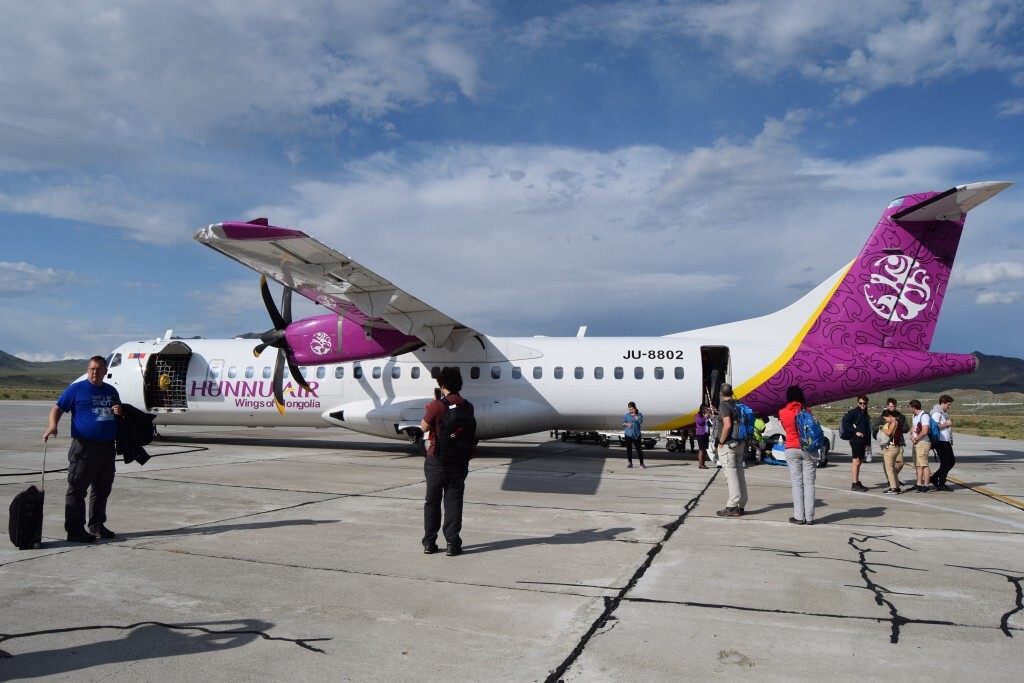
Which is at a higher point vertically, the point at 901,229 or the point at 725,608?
the point at 901,229

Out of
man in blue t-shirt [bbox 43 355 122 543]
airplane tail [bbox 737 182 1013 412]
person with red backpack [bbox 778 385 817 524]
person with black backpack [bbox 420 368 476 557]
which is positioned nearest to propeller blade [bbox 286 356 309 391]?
man in blue t-shirt [bbox 43 355 122 543]

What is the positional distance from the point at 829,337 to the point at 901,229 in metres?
2.96

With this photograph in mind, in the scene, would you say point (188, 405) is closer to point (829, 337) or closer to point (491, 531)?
point (491, 531)

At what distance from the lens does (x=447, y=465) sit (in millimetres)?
6895

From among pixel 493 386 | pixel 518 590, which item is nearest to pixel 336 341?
pixel 493 386

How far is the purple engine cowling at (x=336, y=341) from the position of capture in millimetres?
17234

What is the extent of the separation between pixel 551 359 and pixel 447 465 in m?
10.6

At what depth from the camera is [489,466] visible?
15094 millimetres

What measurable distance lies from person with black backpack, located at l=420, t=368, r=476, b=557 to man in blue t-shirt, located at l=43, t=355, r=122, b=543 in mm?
3519

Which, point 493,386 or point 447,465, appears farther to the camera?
point 493,386

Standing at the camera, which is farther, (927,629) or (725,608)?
(725,608)

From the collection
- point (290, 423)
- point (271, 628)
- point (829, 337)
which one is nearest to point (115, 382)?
point (290, 423)

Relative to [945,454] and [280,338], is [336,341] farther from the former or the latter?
[945,454]

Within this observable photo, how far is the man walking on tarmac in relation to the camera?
30.1 ft
